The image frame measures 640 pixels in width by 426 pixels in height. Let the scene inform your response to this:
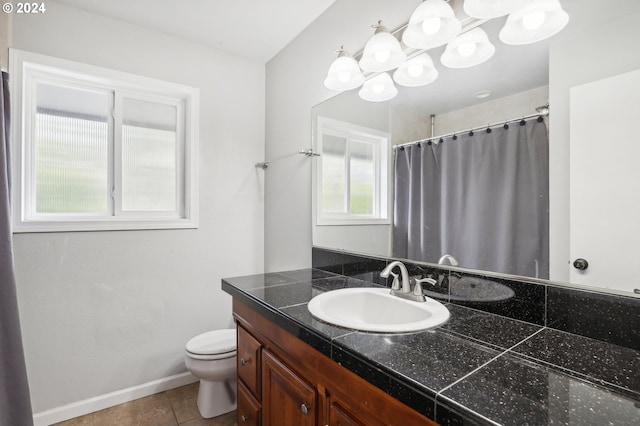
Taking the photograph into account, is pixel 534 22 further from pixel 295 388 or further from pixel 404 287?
pixel 295 388

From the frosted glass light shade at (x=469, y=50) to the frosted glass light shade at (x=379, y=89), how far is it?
0.30 meters

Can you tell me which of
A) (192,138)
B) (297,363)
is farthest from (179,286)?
(297,363)

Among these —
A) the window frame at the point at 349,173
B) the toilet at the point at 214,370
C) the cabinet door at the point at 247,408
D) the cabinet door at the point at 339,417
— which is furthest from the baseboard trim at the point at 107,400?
the cabinet door at the point at 339,417

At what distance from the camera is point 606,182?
87 centimetres

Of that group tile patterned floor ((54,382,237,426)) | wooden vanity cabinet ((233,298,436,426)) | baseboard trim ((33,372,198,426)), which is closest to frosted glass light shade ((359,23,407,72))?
wooden vanity cabinet ((233,298,436,426))

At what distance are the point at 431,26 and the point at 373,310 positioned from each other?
47.0 inches

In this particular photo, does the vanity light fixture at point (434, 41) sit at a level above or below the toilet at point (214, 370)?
above

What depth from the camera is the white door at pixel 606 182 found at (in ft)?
2.70

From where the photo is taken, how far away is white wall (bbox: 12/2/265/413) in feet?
6.06

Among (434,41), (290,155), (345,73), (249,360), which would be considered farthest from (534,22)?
(249,360)

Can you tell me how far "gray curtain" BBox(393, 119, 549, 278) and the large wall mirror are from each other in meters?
0.02

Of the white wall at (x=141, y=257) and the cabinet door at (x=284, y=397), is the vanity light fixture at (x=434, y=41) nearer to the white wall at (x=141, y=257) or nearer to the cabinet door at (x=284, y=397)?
the white wall at (x=141, y=257)

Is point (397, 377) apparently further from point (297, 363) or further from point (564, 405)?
point (297, 363)

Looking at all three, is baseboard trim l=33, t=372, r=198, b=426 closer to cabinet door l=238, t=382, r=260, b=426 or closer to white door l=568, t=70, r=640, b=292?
cabinet door l=238, t=382, r=260, b=426
